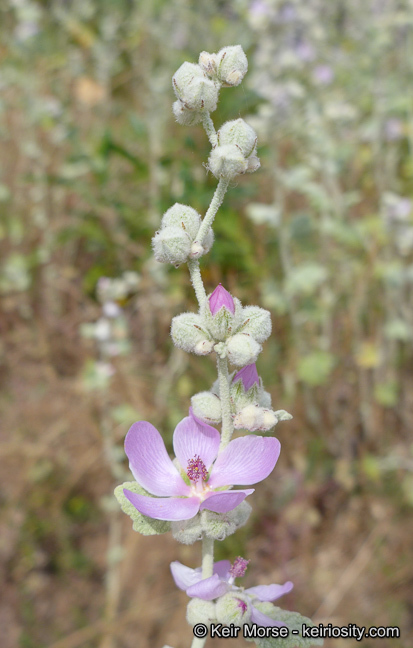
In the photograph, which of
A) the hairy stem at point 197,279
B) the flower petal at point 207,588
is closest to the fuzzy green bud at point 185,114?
the hairy stem at point 197,279

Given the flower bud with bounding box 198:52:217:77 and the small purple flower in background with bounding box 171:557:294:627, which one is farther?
the flower bud with bounding box 198:52:217:77

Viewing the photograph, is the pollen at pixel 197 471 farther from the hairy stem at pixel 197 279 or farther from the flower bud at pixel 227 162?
the flower bud at pixel 227 162

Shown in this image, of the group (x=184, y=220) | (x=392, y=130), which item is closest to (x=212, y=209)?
(x=184, y=220)

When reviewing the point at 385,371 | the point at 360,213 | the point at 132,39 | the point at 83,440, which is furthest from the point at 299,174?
the point at 132,39

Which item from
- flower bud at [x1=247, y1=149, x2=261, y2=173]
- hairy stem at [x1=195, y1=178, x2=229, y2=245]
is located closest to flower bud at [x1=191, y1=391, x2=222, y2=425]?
hairy stem at [x1=195, y1=178, x2=229, y2=245]

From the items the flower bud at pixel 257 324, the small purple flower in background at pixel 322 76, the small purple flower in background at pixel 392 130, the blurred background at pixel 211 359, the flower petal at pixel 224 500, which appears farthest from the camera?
the small purple flower in background at pixel 392 130

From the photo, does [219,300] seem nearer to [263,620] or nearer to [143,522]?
[143,522]

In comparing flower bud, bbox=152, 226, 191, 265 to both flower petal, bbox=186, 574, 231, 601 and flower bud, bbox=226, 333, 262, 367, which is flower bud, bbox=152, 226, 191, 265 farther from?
flower petal, bbox=186, 574, 231, 601
